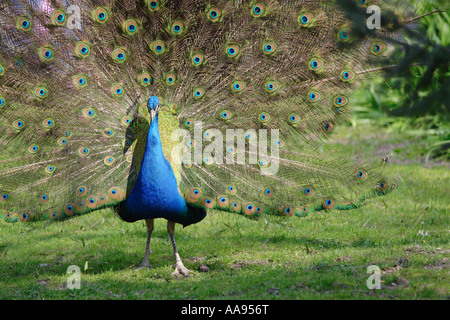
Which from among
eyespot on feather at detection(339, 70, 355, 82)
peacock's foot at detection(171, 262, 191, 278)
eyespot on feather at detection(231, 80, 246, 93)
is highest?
eyespot on feather at detection(339, 70, 355, 82)

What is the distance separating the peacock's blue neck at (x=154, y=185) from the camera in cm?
508

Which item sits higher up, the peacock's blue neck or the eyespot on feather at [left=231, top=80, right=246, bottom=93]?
the eyespot on feather at [left=231, top=80, right=246, bottom=93]

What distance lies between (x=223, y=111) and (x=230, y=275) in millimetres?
1622

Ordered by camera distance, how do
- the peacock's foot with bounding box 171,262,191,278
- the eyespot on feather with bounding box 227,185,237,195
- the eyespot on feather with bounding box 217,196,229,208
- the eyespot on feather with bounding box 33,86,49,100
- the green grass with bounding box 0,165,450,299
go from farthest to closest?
the peacock's foot with bounding box 171,262,191,278 < the eyespot on feather with bounding box 33,86,49,100 < the eyespot on feather with bounding box 227,185,237,195 < the eyespot on feather with bounding box 217,196,229,208 < the green grass with bounding box 0,165,450,299

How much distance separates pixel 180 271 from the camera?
5.69m

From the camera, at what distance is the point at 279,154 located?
5.77m

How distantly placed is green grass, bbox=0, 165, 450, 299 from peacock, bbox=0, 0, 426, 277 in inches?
23.0

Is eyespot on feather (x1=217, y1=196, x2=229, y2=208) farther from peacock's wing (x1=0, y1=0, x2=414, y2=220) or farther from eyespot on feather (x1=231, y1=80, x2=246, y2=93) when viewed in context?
eyespot on feather (x1=231, y1=80, x2=246, y2=93)

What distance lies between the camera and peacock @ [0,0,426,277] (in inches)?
214

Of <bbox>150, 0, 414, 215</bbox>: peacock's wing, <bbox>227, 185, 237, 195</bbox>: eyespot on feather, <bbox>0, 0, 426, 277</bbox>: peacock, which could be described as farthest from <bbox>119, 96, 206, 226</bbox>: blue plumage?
<bbox>227, 185, 237, 195</bbox>: eyespot on feather

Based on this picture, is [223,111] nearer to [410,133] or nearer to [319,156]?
[319,156]

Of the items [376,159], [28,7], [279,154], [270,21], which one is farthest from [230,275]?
[28,7]

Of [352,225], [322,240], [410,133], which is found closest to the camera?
[322,240]

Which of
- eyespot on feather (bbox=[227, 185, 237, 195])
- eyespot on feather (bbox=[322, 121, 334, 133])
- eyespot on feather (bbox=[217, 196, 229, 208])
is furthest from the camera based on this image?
eyespot on feather (bbox=[322, 121, 334, 133])
